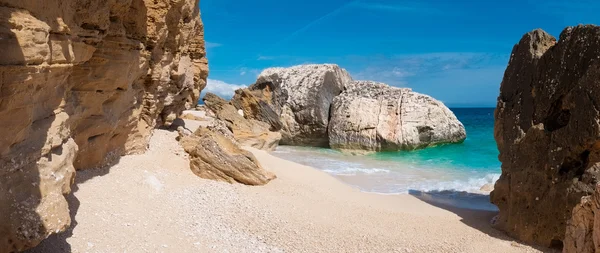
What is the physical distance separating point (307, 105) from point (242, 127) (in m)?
5.23

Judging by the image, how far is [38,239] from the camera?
3.88m

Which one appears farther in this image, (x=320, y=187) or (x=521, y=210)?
(x=320, y=187)

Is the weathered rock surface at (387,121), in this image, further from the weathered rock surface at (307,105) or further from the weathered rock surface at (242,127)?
the weathered rock surface at (242,127)

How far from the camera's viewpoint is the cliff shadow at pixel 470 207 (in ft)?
26.0

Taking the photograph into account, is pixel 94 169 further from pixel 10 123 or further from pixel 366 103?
pixel 366 103

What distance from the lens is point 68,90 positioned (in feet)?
19.5

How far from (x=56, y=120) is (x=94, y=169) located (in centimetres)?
299

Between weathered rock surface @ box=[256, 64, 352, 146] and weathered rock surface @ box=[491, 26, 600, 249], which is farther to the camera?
weathered rock surface @ box=[256, 64, 352, 146]

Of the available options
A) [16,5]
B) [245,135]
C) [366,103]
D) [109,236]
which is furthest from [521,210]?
[366,103]

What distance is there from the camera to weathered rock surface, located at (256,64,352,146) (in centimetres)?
2267

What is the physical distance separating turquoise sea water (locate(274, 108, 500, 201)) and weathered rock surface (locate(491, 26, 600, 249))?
426 cm

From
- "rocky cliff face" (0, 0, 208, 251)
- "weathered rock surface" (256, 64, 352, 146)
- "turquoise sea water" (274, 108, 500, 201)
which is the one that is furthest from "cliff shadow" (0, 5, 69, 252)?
"weathered rock surface" (256, 64, 352, 146)

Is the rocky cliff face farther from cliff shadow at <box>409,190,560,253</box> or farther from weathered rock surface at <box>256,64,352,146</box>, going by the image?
weathered rock surface at <box>256,64,352,146</box>

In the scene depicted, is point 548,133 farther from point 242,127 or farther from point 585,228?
point 242,127
